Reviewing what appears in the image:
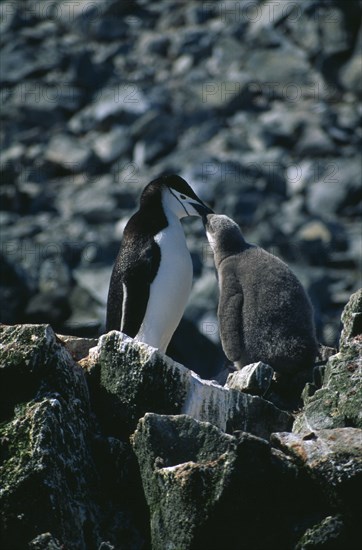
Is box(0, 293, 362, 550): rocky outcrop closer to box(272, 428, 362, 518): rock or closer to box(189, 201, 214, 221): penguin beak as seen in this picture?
box(272, 428, 362, 518): rock

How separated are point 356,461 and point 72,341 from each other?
2.53 m

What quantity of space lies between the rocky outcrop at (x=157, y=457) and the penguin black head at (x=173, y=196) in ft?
10.4

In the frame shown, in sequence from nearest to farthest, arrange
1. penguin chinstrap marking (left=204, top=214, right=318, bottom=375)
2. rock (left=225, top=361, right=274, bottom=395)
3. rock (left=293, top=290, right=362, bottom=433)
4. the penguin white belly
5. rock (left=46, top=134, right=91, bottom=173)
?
rock (left=293, top=290, right=362, bottom=433), rock (left=225, top=361, right=274, bottom=395), penguin chinstrap marking (left=204, top=214, right=318, bottom=375), the penguin white belly, rock (left=46, top=134, right=91, bottom=173)

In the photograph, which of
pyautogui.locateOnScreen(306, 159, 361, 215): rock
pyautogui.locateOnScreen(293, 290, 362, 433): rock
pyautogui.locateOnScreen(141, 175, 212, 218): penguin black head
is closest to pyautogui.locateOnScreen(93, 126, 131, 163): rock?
pyautogui.locateOnScreen(306, 159, 361, 215): rock

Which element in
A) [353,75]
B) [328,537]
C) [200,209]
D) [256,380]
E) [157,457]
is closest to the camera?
[328,537]

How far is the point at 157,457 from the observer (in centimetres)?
594

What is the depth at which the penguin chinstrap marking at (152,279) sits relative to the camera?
934 cm

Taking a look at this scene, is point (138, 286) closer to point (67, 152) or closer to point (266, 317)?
point (266, 317)

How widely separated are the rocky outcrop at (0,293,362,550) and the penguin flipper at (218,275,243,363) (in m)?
1.82

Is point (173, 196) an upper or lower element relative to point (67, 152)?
lower

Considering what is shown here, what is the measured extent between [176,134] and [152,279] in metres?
32.4

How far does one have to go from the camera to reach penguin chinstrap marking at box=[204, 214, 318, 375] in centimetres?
834

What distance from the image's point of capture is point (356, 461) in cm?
559

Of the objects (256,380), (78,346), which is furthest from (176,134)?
(256,380)
